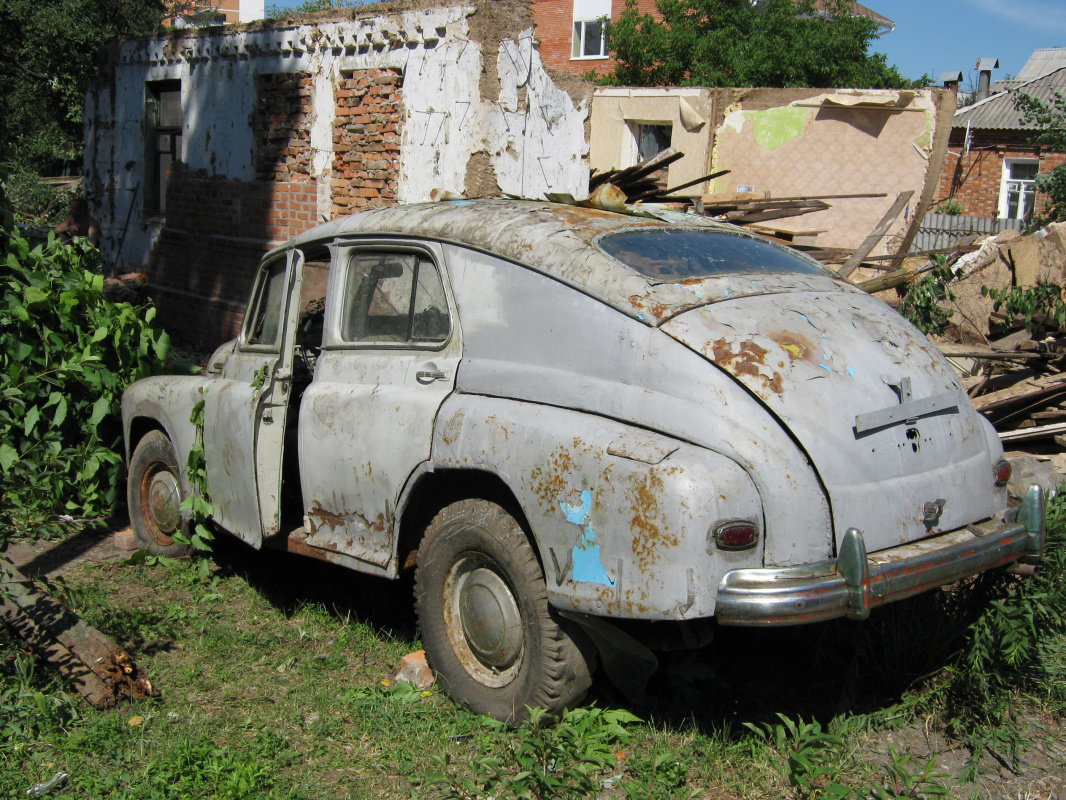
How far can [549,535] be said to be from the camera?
2852 mm

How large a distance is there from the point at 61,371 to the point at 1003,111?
2770cm

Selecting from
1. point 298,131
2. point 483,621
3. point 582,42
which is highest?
point 582,42

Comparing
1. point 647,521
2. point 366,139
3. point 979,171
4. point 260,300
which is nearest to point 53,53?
point 366,139

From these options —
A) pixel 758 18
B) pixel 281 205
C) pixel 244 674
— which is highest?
pixel 758 18

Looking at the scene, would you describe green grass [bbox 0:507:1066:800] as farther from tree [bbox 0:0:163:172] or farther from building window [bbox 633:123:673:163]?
tree [bbox 0:0:163:172]

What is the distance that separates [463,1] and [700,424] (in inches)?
232

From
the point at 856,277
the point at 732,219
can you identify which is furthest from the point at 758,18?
the point at 732,219

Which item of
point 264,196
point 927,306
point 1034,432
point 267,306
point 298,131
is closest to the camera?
point 267,306

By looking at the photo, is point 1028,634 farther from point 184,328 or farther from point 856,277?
point 184,328

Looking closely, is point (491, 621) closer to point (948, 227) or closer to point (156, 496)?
point (156, 496)

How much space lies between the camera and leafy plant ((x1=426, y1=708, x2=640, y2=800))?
283cm

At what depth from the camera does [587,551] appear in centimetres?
A: 275

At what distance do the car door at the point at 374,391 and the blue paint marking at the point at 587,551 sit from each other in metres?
0.78

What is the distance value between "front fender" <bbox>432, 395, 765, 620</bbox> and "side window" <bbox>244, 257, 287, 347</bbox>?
1.89m
